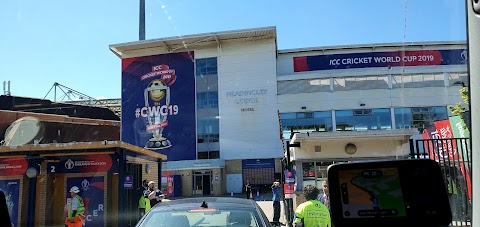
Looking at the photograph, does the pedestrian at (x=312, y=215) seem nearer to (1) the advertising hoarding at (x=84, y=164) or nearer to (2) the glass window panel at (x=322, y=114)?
(1) the advertising hoarding at (x=84, y=164)

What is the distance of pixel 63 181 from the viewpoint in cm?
1297

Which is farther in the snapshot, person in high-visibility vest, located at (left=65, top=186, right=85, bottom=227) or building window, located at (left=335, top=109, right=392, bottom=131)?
building window, located at (left=335, top=109, right=392, bottom=131)

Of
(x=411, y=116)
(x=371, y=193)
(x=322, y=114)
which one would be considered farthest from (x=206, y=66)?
(x=371, y=193)

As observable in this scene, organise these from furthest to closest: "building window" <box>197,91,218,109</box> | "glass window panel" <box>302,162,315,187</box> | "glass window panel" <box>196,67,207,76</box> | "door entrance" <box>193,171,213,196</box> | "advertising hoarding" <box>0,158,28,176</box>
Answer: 1. "glass window panel" <box>196,67,207,76</box>
2. "building window" <box>197,91,218,109</box>
3. "door entrance" <box>193,171,213,196</box>
4. "advertising hoarding" <box>0,158,28,176</box>
5. "glass window panel" <box>302,162,315,187</box>

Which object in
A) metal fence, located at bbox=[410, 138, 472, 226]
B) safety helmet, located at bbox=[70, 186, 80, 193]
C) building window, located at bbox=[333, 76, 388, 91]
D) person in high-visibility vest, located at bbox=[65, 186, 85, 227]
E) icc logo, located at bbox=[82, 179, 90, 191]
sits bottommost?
person in high-visibility vest, located at bbox=[65, 186, 85, 227]

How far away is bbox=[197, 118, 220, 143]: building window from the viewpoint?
4081 cm

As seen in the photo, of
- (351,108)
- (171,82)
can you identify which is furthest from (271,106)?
(171,82)

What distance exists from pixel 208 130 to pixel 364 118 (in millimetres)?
14046

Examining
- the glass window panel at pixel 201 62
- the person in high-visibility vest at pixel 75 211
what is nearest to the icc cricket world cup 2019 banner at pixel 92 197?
the person in high-visibility vest at pixel 75 211

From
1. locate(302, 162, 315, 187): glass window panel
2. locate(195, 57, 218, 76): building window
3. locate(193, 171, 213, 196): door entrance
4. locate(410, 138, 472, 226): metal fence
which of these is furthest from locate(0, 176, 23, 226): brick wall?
locate(195, 57, 218, 76): building window

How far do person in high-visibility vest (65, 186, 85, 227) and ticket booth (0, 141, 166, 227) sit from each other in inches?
5.6

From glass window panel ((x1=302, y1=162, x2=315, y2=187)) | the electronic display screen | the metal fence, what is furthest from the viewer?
glass window panel ((x1=302, y1=162, x2=315, y2=187))

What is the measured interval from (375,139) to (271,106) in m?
27.7

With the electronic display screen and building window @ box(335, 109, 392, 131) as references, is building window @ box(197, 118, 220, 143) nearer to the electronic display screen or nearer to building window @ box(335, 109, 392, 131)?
building window @ box(335, 109, 392, 131)
